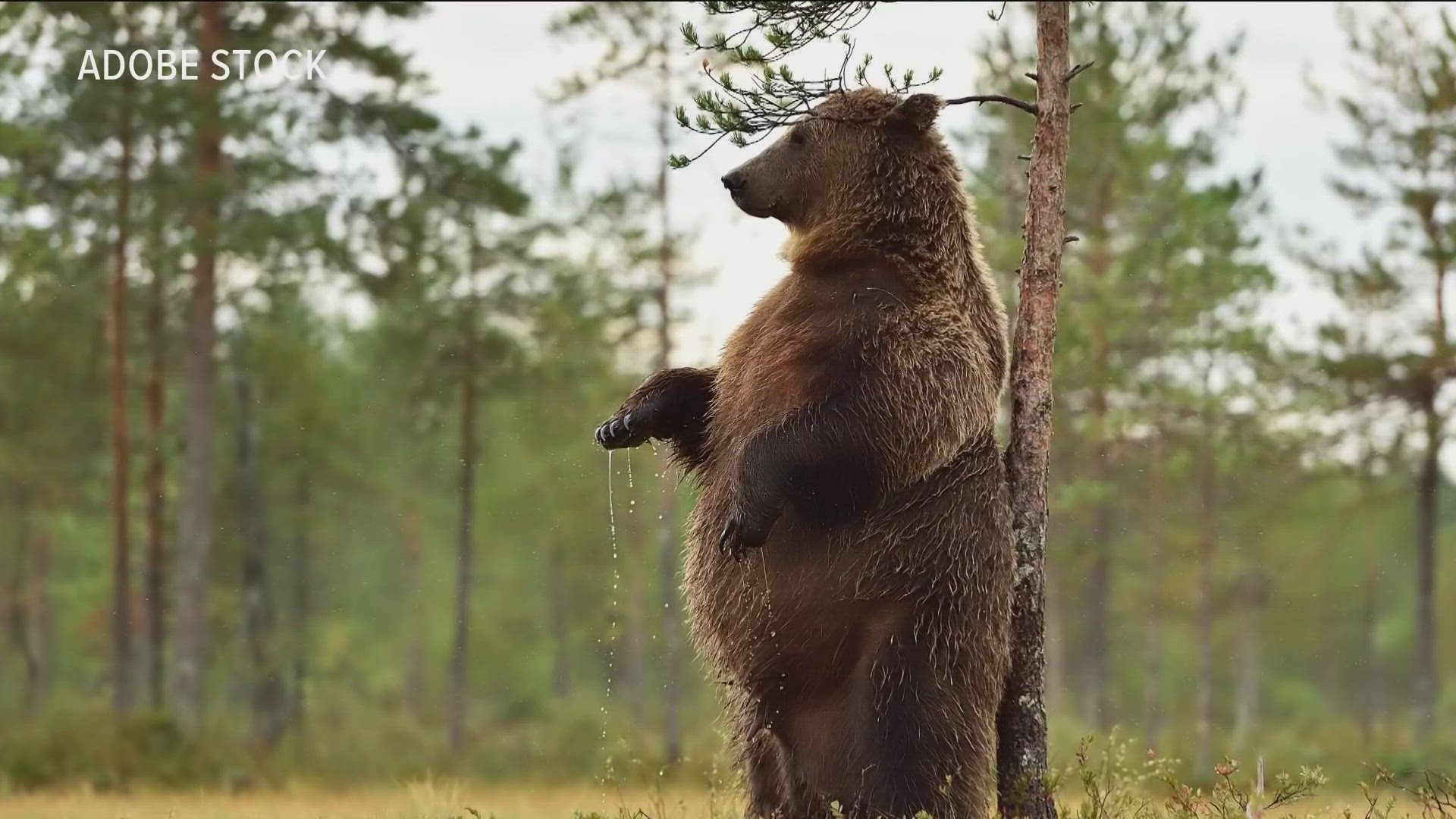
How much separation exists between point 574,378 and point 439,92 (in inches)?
278

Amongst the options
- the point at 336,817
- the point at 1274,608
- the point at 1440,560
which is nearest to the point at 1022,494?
the point at 336,817

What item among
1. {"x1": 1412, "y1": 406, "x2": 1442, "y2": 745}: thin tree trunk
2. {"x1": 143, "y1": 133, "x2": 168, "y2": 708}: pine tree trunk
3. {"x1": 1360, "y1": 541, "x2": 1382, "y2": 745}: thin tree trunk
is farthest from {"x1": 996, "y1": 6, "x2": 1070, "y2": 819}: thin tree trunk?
{"x1": 1360, "y1": 541, "x2": 1382, "y2": 745}: thin tree trunk

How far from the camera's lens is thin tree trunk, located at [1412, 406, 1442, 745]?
1966 centimetres

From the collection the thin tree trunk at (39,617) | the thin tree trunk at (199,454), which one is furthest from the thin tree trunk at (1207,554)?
the thin tree trunk at (39,617)

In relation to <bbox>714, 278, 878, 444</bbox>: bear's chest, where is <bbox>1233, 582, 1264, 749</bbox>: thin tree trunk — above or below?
below

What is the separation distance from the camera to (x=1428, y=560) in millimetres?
21062

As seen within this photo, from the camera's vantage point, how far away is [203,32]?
52.5 ft

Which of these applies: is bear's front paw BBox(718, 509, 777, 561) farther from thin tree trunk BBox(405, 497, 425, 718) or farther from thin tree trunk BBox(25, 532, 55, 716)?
thin tree trunk BBox(405, 497, 425, 718)

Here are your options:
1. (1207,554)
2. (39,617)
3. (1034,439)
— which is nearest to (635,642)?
(39,617)

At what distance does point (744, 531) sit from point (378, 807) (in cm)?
427

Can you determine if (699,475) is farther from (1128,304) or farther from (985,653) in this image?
(1128,304)

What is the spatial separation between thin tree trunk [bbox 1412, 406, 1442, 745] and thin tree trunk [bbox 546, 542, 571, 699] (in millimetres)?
24584

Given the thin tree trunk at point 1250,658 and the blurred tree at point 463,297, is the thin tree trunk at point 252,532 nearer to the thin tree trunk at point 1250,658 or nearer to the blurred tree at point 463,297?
the blurred tree at point 463,297

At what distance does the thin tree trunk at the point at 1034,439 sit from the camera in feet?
18.9
